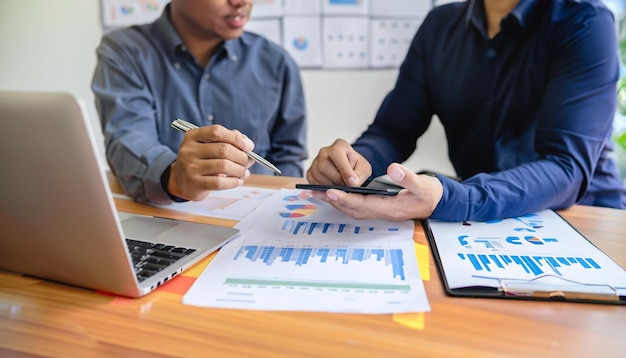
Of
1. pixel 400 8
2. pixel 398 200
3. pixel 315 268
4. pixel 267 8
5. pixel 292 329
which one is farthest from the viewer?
pixel 267 8

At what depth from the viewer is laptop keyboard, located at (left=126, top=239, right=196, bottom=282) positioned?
55 centimetres

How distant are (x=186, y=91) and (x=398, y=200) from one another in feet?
2.34

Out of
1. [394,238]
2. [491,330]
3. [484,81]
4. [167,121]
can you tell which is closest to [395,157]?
[484,81]

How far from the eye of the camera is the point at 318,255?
607mm

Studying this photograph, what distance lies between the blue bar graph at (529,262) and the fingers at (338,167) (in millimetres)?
221

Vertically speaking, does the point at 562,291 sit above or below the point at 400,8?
below

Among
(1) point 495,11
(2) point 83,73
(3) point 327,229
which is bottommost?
(2) point 83,73

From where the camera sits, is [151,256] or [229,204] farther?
[229,204]

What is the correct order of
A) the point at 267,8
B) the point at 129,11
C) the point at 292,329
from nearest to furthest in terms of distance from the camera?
1. the point at 292,329
2. the point at 267,8
3. the point at 129,11

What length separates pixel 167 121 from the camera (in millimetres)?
1194

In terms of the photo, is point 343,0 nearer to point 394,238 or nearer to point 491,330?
point 394,238

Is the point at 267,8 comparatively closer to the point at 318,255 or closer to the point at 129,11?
the point at 129,11

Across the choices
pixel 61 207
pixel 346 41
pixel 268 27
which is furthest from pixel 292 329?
pixel 268 27

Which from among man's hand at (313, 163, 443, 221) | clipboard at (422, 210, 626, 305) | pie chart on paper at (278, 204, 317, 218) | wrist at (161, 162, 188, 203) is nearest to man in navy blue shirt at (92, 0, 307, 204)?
wrist at (161, 162, 188, 203)
